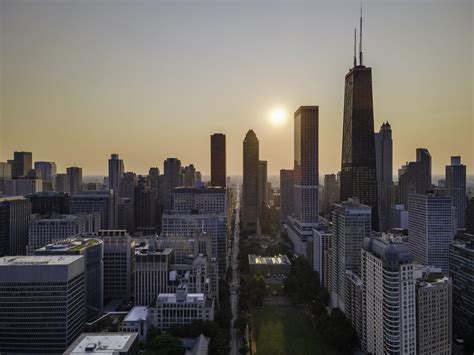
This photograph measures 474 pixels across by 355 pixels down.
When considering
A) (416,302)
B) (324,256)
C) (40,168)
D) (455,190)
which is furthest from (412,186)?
(40,168)

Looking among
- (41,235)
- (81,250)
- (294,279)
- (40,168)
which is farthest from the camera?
(40,168)

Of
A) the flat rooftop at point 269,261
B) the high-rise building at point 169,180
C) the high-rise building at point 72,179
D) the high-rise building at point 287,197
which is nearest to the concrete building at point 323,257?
the flat rooftop at point 269,261

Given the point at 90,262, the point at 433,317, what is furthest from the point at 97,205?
the point at 433,317

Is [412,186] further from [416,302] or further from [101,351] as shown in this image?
[101,351]

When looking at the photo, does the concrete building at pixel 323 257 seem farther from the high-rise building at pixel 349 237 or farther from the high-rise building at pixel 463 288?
the high-rise building at pixel 463 288

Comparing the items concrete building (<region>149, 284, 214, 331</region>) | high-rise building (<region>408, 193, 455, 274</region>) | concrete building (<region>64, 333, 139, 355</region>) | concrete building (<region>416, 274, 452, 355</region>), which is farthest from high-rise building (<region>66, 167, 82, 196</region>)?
concrete building (<region>416, 274, 452, 355</region>)

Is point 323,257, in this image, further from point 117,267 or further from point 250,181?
point 250,181
